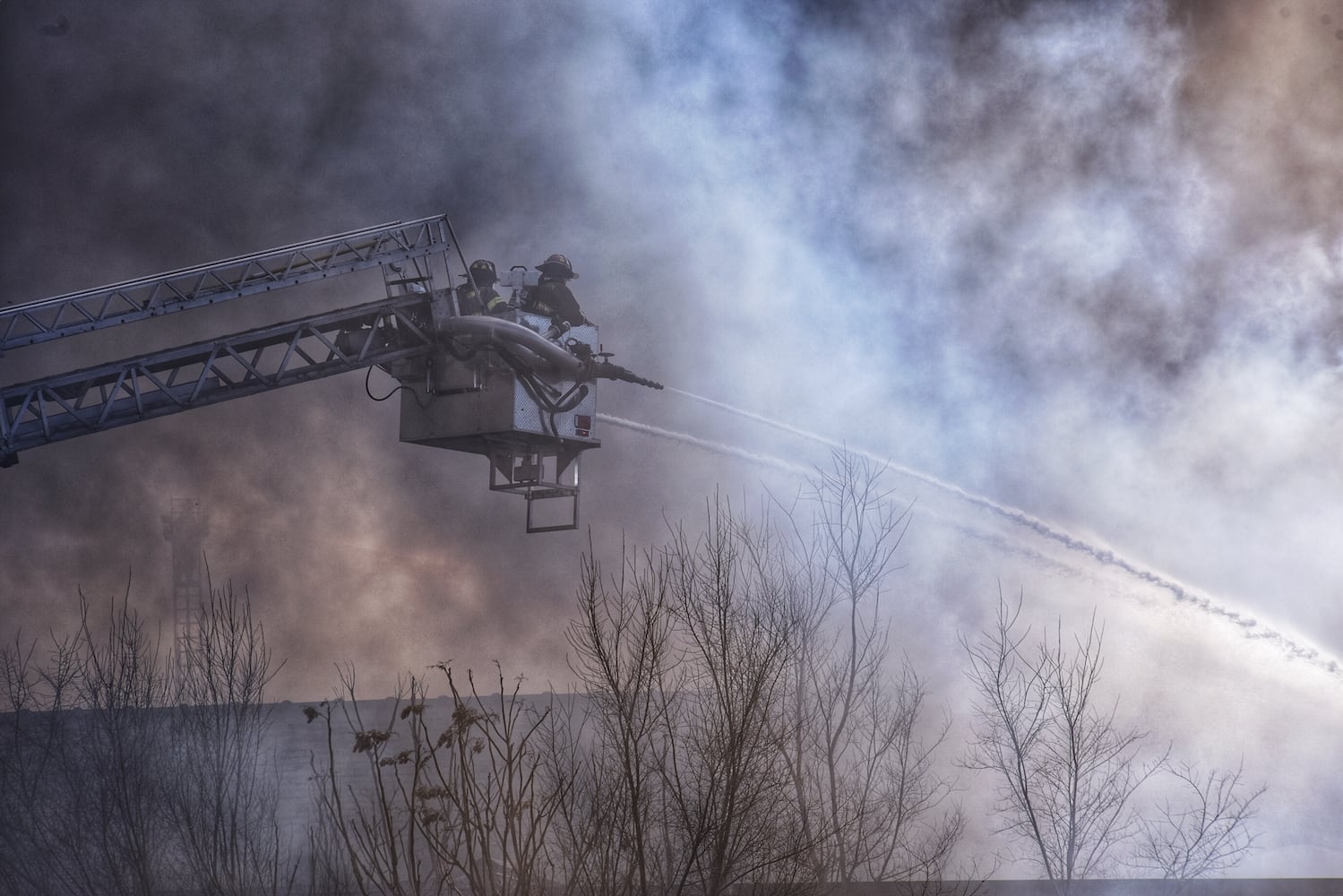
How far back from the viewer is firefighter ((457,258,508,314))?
548 inches

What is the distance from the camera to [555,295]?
1395cm

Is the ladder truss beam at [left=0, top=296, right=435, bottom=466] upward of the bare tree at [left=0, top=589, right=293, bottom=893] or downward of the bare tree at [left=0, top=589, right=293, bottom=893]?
upward

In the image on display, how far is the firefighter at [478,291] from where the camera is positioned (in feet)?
45.7

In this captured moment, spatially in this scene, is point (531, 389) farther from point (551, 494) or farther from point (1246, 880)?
point (1246, 880)

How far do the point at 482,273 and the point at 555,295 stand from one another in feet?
3.31

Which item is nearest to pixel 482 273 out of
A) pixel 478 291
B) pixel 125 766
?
pixel 478 291

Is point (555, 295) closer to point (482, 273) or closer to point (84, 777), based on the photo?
point (482, 273)

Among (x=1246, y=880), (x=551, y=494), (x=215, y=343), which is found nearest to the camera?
(x=215, y=343)

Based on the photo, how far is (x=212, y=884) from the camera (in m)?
7.83

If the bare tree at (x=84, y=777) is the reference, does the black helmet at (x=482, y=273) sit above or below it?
above

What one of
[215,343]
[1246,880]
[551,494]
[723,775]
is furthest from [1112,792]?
[215,343]

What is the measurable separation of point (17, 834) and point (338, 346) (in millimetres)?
7010

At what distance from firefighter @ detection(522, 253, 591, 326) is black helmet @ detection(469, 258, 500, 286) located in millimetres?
590

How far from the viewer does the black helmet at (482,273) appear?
45.8 feet
